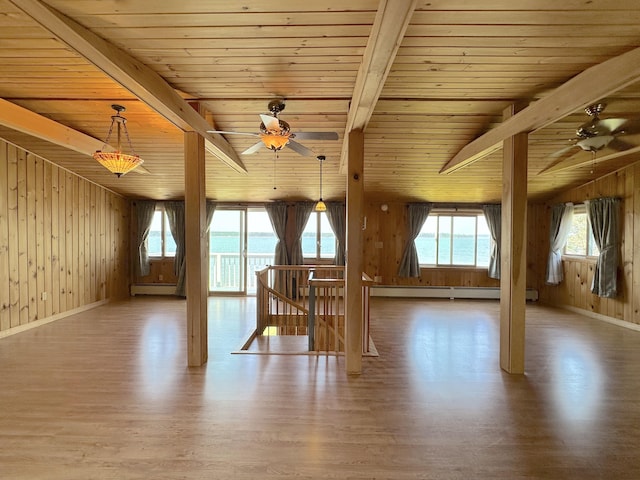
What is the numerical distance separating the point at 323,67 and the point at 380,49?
0.87 m

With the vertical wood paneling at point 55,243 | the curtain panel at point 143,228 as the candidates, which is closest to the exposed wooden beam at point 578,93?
the vertical wood paneling at point 55,243

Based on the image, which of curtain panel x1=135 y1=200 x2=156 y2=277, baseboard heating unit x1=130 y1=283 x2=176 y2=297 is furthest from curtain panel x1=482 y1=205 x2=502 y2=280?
curtain panel x1=135 y1=200 x2=156 y2=277

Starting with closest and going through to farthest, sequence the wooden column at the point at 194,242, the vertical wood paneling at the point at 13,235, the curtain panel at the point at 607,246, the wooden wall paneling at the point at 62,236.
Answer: the wooden column at the point at 194,242
the vertical wood paneling at the point at 13,235
the curtain panel at the point at 607,246
the wooden wall paneling at the point at 62,236

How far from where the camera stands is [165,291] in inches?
283

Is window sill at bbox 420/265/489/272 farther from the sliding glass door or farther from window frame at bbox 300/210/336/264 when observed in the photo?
the sliding glass door

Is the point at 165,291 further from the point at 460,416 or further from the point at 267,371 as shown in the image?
the point at 460,416

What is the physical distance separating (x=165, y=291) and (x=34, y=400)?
4.85 metres

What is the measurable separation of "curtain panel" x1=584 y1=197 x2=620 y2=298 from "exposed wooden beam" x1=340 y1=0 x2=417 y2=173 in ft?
16.7

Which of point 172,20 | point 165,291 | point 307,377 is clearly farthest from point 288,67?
point 165,291

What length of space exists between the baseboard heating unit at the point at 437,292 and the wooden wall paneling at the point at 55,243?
5.96 m

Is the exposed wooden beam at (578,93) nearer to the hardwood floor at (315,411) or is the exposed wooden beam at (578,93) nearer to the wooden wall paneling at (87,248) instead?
the hardwood floor at (315,411)

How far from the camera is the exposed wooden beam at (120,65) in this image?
1674 mm

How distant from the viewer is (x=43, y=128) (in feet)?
11.9

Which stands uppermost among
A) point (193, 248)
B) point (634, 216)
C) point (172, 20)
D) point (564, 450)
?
point (172, 20)
